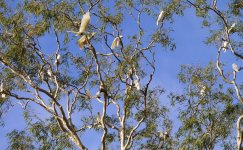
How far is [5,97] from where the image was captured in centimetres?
949

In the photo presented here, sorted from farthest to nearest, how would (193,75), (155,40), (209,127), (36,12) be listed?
1. (193,75)
2. (209,127)
3. (155,40)
4. (36,12)

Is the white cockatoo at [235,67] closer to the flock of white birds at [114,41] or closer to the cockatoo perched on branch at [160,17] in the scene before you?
the flock of white birds at [114,41]

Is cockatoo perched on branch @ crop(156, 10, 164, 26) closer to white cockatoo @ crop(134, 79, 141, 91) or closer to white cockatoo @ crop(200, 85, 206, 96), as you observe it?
white cockatoo @ crop(134, 79, 141, 91)

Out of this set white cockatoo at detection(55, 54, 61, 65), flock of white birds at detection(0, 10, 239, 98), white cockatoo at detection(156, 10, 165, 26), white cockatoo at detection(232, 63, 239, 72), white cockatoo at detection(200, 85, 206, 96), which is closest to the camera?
flock of white birds at detection(0, 10, 239, 98)

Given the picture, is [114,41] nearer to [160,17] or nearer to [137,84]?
[137,84]

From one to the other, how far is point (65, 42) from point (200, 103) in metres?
3.44

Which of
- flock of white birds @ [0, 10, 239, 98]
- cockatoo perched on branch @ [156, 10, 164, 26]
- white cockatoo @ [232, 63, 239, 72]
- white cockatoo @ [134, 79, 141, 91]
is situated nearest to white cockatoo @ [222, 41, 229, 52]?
flock of white birds @ [0, 10, 239, 98]

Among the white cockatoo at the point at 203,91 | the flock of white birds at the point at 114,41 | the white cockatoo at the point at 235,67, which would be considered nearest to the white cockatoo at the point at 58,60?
the flock of white birds at the point at 114,41

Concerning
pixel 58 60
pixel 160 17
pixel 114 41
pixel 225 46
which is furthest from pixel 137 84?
pixel 225 46

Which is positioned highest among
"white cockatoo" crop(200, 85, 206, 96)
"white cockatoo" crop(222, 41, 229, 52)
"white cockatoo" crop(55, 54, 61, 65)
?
"white cockatoo" crop(200, 85, 206, 96)

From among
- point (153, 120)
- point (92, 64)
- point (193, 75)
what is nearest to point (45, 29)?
point (92, 64)

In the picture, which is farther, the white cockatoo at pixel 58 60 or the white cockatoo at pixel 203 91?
the white cockatoo at pixel 203 91

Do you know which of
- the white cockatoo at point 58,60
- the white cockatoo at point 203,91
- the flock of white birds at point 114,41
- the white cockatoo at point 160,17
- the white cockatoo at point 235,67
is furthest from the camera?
the white cockatoo at point 203,91

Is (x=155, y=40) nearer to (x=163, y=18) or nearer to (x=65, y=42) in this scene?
(x=163, y=18)
